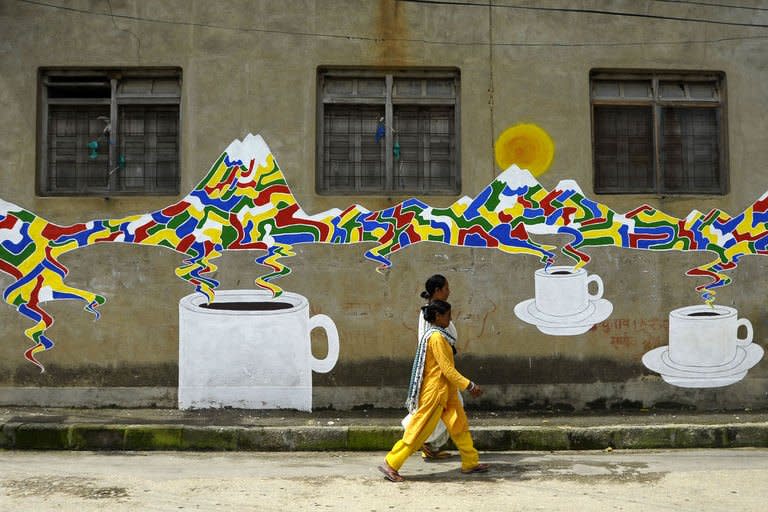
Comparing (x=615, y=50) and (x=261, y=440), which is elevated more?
(x=615, y=50)

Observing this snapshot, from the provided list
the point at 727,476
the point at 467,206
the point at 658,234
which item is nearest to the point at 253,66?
the point at 467,206

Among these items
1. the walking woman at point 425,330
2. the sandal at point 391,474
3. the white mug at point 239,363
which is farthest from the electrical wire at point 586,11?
the sandal at point 391,474

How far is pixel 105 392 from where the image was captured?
8930 mm

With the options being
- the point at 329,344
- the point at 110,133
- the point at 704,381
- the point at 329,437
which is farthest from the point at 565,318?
the point at 110,133

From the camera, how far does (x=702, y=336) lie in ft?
30.1

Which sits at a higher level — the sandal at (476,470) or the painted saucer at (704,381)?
the painted saucer at (704,381)

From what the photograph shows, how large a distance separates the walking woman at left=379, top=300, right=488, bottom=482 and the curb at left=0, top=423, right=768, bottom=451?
45.4 inches

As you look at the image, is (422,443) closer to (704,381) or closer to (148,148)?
(704,381)

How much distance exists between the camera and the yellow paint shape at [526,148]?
9.10m

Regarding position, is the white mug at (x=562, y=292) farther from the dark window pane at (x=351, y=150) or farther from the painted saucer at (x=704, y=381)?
the dark window pane at (x=351, y=150)

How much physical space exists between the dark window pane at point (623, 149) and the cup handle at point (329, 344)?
11.2ft

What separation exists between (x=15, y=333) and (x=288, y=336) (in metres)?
2.97

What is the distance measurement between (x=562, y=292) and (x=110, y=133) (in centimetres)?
533

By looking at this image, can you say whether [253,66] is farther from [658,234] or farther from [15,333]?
[658,234]
